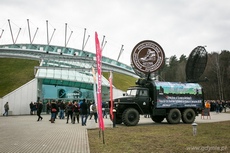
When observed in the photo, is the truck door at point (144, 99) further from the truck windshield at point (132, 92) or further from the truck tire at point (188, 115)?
the truck tire at point (188, 115)

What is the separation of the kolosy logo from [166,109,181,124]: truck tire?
4.03 meters

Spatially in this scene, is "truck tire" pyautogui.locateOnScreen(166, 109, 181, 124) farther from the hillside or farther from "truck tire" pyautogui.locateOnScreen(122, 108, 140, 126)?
the hillside

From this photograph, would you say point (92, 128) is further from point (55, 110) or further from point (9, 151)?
point (9, 151)

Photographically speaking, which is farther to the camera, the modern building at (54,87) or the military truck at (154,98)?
the modern building at (54,87)

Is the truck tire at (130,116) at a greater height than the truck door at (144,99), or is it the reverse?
the truck door at (144,99)

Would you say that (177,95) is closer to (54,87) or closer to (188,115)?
(188,115)

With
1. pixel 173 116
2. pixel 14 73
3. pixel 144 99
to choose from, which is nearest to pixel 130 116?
pixel 144 99

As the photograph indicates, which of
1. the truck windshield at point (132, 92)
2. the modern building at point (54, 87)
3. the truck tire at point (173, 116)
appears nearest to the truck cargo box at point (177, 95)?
the truck tire at point (173, 116)

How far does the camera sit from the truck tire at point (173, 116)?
1893cm

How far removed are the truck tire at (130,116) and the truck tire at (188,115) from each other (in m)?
4.50

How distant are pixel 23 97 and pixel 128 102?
21.0 m

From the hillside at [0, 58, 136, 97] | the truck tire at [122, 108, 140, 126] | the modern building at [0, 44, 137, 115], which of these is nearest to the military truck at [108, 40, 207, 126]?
the truck tire at [122, 108, 140, 126]

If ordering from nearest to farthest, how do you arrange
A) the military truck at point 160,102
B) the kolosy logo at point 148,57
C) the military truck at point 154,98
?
the military truck at point 160,102
the military truck at point 154,98
the kolosy logo at point 148,57

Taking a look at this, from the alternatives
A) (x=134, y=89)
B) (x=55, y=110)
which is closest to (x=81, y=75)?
(x=55, y=110)
